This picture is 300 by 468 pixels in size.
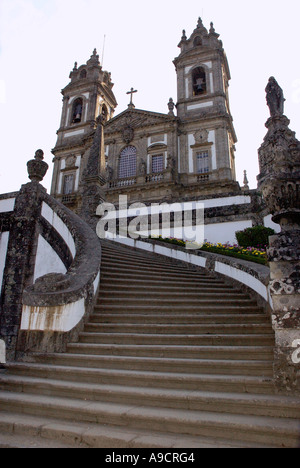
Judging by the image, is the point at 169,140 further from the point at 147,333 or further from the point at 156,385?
the point at 156,385

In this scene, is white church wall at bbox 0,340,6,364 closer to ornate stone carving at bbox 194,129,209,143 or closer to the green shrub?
the green shrub

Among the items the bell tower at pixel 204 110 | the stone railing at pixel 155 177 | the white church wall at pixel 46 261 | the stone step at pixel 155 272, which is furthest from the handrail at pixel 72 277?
the bell tower at pixel 204 110

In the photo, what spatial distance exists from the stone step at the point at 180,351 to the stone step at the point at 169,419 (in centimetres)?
94

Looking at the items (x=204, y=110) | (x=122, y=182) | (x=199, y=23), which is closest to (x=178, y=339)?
(x=122, y=182)

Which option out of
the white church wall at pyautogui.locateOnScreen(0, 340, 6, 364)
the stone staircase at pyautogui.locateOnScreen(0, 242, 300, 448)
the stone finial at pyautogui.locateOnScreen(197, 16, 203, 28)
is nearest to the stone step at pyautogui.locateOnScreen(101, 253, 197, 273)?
the stone staircase at pyautogui.locateOnScreen(0, 242, 300, 448)

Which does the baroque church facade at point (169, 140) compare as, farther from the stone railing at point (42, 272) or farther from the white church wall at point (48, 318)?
the white church wall at point (48, 318)

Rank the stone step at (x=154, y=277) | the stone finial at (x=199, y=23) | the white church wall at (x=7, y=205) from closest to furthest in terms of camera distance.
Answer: the stone step at (x=154, y=277)
the white church wall at (x=7, y=205)
the stone finial at (x=199, y=23)

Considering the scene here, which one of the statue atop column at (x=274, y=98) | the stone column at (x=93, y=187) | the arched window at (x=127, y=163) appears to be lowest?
the stone column at (x=93, y=187)

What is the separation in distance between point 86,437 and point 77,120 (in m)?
33.2

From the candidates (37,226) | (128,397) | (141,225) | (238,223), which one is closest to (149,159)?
(141,225)

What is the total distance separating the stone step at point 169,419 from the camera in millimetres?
2516

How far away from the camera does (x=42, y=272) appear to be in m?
6.17

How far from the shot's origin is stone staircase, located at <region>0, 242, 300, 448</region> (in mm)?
2625

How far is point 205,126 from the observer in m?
26.3
